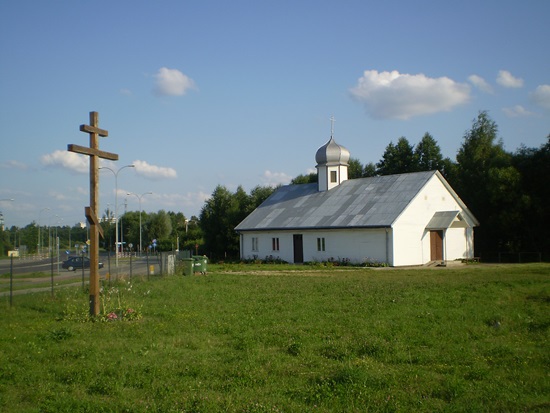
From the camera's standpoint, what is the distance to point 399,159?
59906 mm

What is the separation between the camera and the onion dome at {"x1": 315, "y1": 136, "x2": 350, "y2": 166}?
150 feet

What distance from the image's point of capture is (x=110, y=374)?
855 cm

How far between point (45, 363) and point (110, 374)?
1.61 meters

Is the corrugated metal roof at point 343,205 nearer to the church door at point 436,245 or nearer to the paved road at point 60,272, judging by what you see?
the church door at point 436,245

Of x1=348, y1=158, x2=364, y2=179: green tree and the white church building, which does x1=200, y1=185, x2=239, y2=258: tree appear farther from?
x1=348, y1=158, x2=364, y2=179: green tree

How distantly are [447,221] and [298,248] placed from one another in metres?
11.1

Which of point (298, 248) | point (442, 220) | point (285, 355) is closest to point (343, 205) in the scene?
point (298, 248)

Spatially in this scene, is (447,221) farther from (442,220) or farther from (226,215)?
(226,215)

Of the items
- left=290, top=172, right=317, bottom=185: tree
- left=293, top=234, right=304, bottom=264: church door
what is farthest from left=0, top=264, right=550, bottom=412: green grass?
left=290, top=172, right=317, bottom=185: tree

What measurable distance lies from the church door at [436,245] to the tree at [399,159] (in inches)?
826

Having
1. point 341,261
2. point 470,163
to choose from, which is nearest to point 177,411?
point 341,261

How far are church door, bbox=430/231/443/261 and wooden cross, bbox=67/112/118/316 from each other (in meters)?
29.0

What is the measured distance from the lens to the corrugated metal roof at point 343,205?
37.6 metres

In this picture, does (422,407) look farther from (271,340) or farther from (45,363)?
(45,363)
